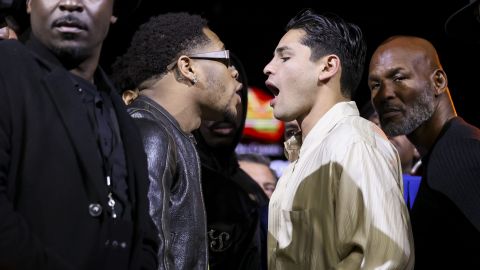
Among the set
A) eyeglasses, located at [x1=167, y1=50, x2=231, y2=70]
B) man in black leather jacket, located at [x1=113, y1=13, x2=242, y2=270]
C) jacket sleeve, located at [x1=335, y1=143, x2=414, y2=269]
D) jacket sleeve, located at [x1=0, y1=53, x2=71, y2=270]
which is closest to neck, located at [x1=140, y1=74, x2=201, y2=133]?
man in black leather jacket, located at [x1=113, y1=13, x2=242, y2=270]

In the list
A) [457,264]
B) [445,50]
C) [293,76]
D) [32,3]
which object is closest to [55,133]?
[32,3]

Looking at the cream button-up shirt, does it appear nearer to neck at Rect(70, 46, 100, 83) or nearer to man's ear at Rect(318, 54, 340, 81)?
man's ear at Rect(318, 54, 340, 81)

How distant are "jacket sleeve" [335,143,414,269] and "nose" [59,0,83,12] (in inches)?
42.5

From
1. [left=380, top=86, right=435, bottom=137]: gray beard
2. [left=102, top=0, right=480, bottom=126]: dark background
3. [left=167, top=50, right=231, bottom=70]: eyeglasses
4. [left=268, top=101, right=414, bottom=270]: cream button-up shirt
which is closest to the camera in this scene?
[left=268, top=101, right=414, bottom=270]: cream button-up shirt

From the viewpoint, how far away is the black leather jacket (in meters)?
2.56

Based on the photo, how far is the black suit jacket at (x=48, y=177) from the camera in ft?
6.00

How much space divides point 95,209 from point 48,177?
0.49 feet

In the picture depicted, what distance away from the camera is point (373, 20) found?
9969 millimetres

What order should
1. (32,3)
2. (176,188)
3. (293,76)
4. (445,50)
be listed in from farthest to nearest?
(445,50)
(293,76)
(176,188)
(32,3)

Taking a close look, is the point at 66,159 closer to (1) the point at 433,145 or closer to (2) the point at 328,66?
(2) the point at 328,66

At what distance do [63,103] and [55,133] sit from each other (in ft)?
0.33

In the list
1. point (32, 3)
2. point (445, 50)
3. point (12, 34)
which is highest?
point (32, 3)

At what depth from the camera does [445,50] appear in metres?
9.48

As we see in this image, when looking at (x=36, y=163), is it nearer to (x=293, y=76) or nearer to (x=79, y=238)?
(x=79, y=238)
